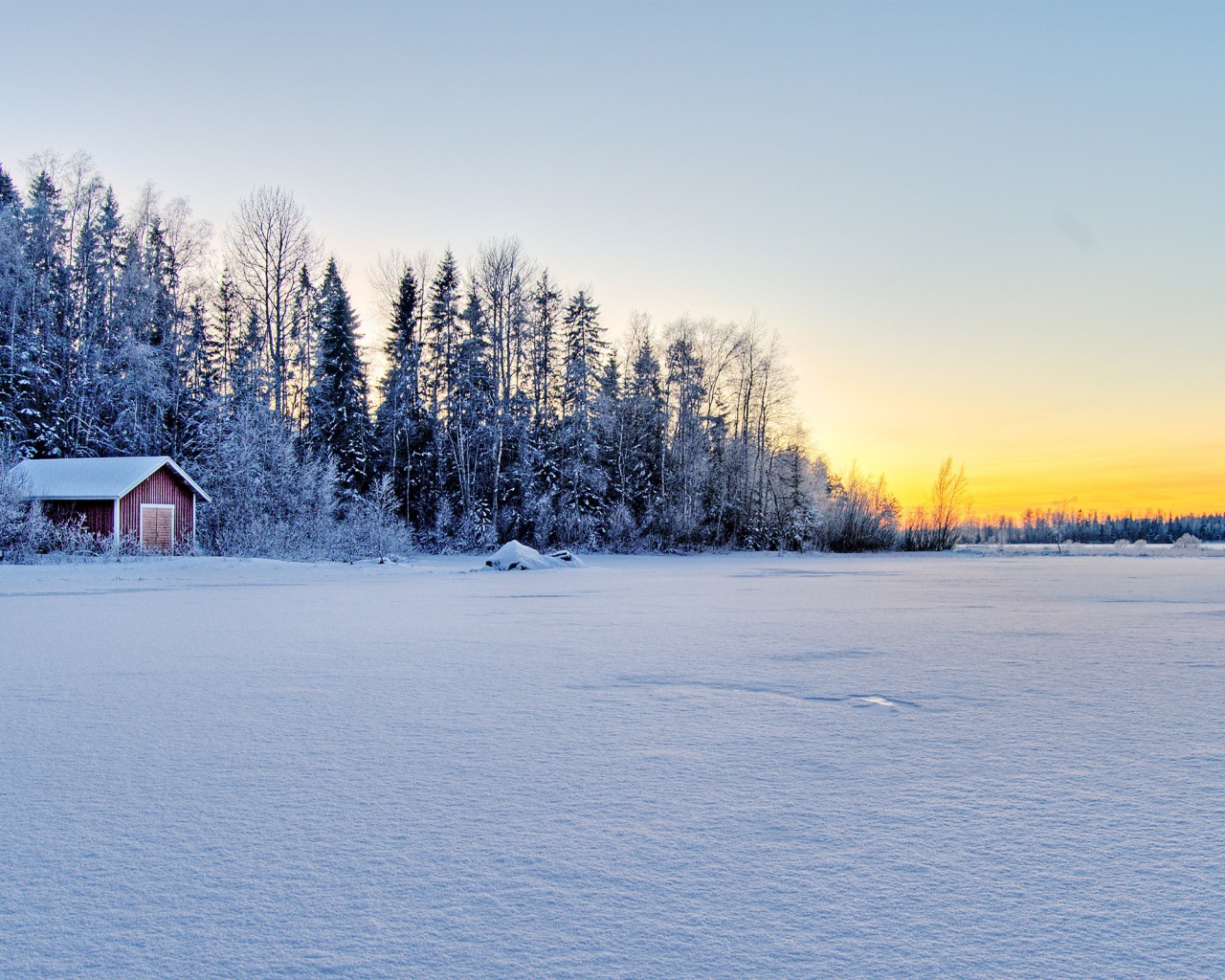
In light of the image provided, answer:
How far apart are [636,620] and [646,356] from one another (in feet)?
109

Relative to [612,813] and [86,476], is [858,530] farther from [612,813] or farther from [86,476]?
[612,813]

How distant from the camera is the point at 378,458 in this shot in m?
39.1

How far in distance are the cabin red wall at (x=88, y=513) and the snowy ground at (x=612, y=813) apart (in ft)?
69.3

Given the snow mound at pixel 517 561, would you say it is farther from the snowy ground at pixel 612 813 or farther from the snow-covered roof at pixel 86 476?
the snowy ground at pixel 612 813

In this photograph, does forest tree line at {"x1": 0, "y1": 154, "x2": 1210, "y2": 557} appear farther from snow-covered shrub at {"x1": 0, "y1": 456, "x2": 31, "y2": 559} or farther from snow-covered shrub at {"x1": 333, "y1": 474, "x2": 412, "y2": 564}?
snow-covered shrub at {"x1": 0, "y1": 456, "x2": 31, "y2": 559}

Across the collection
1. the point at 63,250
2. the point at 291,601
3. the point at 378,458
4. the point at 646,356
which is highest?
the point at 63,250

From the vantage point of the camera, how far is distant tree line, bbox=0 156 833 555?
106ft

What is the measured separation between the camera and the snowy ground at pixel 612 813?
2.00 m

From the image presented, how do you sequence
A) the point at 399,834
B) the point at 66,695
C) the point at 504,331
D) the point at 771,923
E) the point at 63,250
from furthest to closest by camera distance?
the point at 504,331
the point at 63,250
the point at 66,695
the point at 399,834
the point at 771,923

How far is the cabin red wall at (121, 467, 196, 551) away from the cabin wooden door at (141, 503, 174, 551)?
0.16 m

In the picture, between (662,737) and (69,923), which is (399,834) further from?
(662,737)

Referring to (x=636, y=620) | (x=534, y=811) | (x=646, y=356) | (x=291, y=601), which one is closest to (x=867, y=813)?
(x=534, y=811)

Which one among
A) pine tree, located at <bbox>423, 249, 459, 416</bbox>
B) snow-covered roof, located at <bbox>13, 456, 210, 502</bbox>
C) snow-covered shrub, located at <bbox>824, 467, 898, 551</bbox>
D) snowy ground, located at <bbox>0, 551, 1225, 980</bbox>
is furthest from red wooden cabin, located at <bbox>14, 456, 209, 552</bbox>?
snow-covered shrub, located at <bbox>824, 467, 898, 551</bbox>

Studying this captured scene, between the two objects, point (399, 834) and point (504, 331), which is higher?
point (504, 331)
